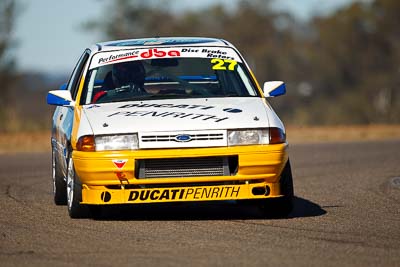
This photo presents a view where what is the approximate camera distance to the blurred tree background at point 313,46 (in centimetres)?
4656

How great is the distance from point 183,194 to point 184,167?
0.22 meters

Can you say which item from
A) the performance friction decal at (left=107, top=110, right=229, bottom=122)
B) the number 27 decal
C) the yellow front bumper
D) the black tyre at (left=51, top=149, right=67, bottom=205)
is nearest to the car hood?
the performance friction decal at (left=107, top=110, right=229, bottom=122)

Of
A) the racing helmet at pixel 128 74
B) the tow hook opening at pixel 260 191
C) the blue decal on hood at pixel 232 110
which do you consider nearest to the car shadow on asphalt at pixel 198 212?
the tow hook opening at pixel 260 191

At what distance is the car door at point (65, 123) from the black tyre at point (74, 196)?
9.5 inches

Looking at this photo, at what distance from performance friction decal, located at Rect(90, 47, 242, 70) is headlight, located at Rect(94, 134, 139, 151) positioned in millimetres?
1628

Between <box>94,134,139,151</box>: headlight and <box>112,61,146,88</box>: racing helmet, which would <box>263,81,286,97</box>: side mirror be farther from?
<box>94,134,139,151</box>: headlight

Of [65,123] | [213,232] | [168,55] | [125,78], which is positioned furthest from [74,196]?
[168,55]

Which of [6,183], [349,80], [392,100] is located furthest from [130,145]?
[349,80]

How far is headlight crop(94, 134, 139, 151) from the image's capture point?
30.1ft

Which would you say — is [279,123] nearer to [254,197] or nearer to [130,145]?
[254,197]

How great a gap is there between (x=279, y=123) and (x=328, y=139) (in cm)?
1385

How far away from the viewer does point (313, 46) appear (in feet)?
180

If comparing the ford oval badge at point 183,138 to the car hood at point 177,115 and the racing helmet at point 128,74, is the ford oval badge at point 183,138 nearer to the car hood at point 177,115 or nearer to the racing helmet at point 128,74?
the car hood at point 177,115

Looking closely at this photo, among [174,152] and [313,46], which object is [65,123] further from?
[313,46]
